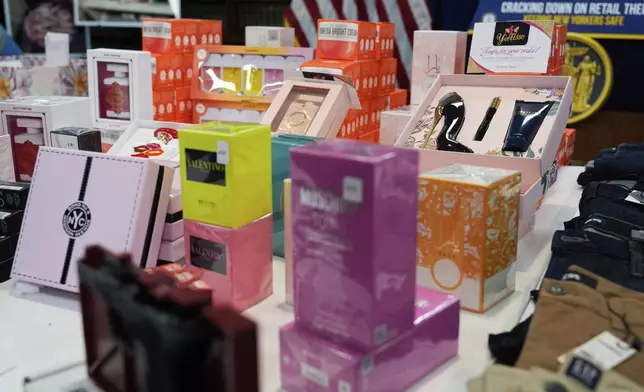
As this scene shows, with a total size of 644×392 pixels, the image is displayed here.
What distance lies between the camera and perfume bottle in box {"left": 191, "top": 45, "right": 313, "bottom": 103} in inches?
108

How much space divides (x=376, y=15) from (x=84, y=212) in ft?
9.79

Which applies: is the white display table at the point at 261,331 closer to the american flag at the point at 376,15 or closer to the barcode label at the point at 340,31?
the barcode label at the point at 340,31

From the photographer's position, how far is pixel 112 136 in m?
2.12

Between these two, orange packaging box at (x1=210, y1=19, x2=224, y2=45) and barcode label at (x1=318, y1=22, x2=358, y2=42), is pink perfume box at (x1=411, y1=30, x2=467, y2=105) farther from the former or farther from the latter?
orange packaging box at (x1=210, y1=19, x2=224, y2=45)

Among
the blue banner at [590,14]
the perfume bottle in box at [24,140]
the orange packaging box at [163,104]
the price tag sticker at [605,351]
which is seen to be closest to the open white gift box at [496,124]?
the price tag sticker at [605,351]

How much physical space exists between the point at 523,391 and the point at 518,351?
0.21 m

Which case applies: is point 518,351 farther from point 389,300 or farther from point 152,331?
point 152,331

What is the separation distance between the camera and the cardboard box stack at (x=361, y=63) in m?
2.47

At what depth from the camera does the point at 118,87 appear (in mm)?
2164

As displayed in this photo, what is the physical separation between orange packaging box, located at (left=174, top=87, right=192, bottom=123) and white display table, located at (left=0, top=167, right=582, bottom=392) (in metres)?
1.54

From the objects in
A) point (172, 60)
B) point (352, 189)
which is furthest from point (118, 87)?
point (352, 189)

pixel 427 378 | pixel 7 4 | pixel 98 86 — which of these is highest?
pixel 7 4

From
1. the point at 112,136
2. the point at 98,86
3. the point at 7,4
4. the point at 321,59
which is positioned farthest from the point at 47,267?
the point at 7,4

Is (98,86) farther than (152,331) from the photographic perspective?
Yes
